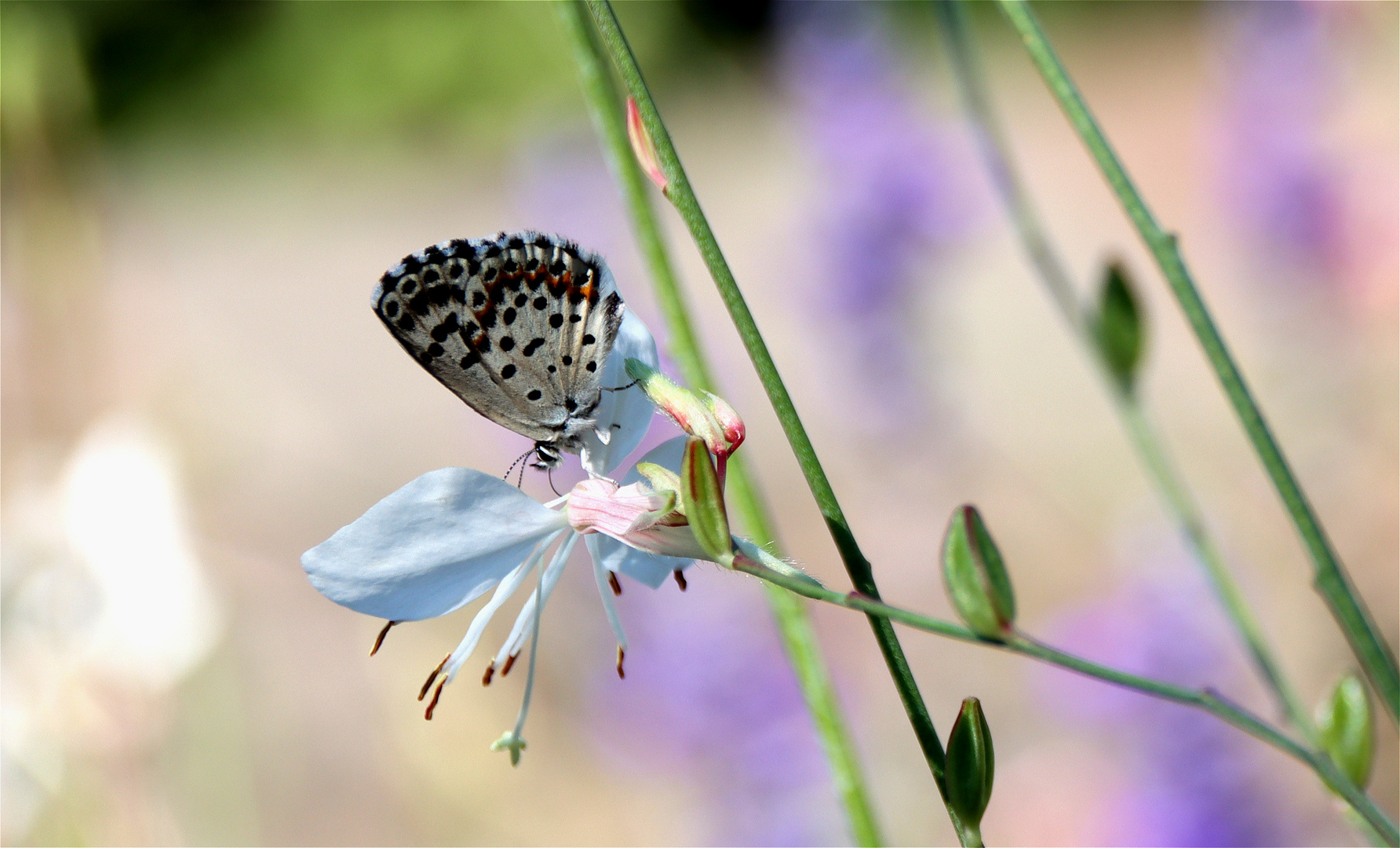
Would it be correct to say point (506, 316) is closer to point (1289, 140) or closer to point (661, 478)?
point (661, 478)

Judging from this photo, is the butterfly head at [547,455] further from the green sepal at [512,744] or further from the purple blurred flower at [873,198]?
the purple blurred flower at [873,198]

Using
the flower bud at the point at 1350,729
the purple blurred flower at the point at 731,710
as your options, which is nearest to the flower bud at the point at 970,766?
the flower bud at the point at 1350,729

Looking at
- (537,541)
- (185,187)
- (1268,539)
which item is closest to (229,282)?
(185,187)

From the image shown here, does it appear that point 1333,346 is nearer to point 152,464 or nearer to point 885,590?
point 885,590

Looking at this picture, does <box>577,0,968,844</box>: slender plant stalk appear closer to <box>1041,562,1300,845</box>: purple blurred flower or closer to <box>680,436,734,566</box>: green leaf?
<box>680,436,734,566</box>: green leaf

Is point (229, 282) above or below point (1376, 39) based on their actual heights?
above

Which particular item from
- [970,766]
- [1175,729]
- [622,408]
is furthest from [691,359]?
[1175,729]
